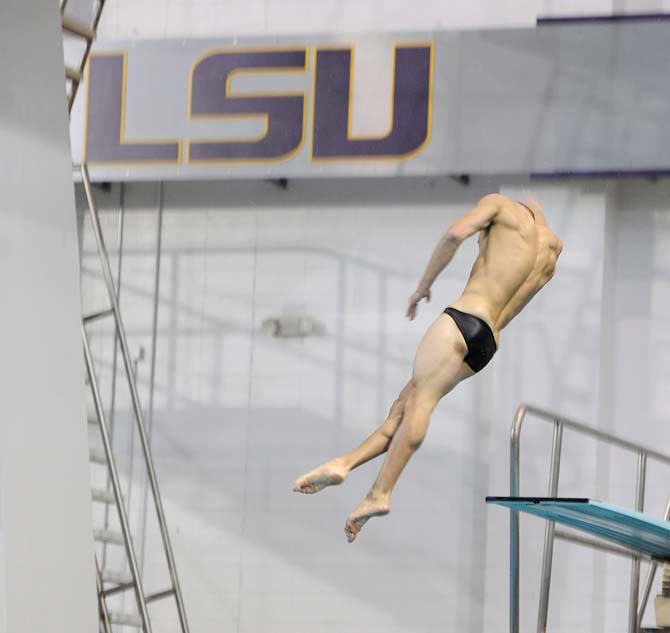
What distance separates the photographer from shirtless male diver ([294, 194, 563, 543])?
546 cm

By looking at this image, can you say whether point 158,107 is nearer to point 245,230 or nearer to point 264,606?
point 245,230

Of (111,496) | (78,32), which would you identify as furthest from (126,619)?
(78,32)

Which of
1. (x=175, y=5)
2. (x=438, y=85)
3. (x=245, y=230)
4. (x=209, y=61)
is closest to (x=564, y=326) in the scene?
(x=438, y=85)

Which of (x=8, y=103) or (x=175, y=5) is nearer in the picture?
(x=8, y=103)

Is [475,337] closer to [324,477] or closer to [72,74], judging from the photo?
[324,477]

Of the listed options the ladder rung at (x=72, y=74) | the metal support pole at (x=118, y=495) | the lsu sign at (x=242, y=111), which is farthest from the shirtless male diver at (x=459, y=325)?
the lsu sign at (x=242, y=111)

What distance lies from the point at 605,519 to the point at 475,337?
1.02 m

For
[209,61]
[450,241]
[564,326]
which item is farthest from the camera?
[209,61]

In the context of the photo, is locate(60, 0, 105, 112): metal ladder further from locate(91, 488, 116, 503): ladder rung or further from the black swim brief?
the black swim brief

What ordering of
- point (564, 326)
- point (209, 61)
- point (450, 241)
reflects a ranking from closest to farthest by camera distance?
point (450, 241), point (564, 326), point (209, 61)

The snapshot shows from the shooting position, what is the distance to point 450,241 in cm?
543

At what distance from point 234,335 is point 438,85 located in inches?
102

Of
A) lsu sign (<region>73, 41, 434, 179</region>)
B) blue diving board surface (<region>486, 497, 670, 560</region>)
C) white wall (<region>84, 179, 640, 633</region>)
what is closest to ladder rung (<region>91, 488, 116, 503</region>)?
blue diving board surface (<region>486, 497, 670, 560</region>)

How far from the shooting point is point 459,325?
18.4 feet
